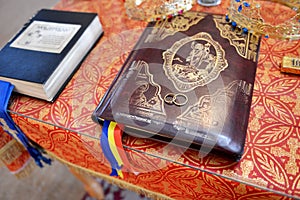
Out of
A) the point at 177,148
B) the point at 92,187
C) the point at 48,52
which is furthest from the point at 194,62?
the point at 92,187

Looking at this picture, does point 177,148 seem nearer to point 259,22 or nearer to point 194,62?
point 194,62

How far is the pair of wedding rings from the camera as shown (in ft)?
1.48

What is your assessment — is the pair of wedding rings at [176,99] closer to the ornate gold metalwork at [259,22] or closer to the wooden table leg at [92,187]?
the ornate gold metalwork at [259,22]

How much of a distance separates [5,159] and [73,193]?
1.28 ft

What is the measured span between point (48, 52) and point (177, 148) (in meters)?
0.33

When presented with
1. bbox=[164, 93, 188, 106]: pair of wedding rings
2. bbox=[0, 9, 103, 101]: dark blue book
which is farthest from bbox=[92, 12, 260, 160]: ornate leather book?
bbox=[0, 9, 103, 101]: dark blue book

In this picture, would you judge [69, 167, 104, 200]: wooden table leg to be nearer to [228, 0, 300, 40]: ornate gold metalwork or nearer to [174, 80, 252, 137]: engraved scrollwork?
[174, 80, 252, 137]: engraved scrollwork

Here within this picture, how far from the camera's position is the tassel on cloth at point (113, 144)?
46 centimetres

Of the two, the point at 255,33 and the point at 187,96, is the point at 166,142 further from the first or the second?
the point at 255,33

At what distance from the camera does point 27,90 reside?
1.76ft

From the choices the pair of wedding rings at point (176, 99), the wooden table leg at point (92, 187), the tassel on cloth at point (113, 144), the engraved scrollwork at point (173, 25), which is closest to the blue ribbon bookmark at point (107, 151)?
the tassel on cloth at point (113, 144)

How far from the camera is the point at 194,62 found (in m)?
0.50

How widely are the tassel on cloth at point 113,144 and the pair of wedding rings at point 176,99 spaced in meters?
0.09

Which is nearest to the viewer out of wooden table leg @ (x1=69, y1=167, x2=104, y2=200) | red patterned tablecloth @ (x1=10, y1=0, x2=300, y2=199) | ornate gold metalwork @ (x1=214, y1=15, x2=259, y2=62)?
red patterned tablecloth @ (x1=10, y1=0, x2=300, y2=199)
